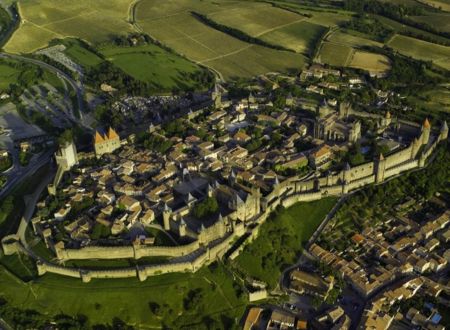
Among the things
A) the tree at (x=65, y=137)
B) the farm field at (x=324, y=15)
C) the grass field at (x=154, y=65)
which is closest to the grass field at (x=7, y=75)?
the grass field at (x=154, y=65)

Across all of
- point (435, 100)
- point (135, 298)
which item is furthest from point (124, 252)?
point (435, 100)

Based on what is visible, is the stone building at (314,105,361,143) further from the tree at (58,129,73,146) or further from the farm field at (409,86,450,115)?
the tree at (58,129,73,146)

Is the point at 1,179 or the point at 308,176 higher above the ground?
the point at 308,176

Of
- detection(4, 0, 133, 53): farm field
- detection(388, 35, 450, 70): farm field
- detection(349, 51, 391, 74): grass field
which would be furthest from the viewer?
detection(4, 0, 133, 53): farm field

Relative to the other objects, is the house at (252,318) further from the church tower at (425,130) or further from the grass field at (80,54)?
the grass field at (80,54)

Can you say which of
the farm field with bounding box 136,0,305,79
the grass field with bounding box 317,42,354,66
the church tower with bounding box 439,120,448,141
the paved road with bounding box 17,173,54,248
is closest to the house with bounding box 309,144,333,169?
the church tower with bounding box 439,120,448,141

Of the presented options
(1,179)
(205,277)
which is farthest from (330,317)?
(1,179)

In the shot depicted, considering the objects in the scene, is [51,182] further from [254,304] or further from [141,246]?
[254,304]
